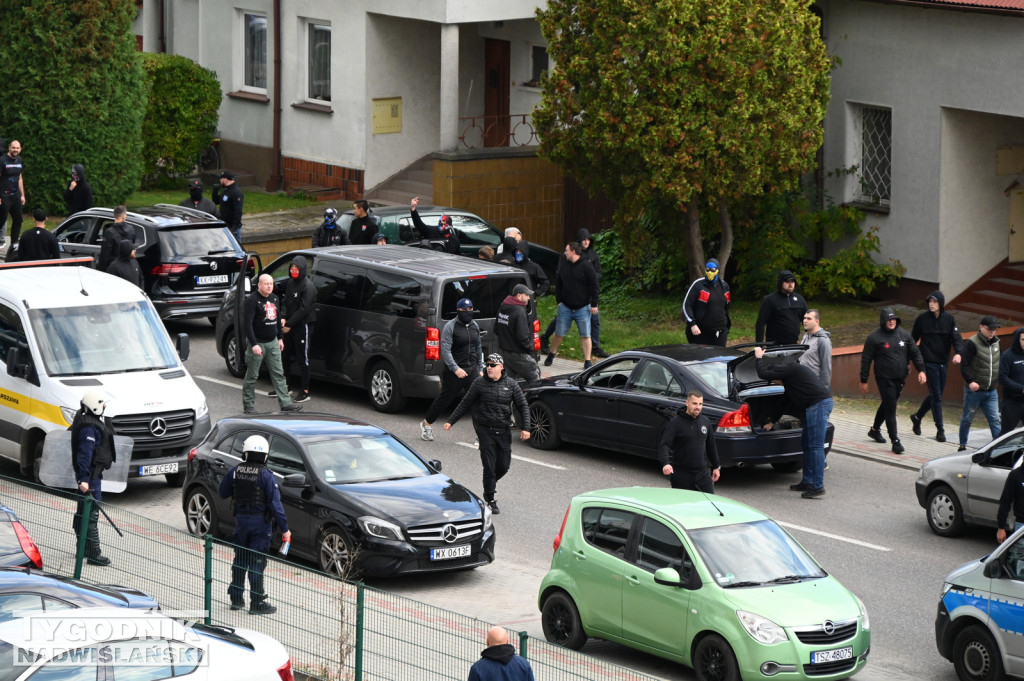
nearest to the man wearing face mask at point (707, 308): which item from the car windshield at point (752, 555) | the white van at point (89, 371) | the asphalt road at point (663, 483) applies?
the asphalt road at point (663, 483)

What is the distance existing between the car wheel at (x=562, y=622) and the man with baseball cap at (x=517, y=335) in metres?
6.83

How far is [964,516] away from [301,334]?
8.60 meters

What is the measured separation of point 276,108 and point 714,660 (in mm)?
25760

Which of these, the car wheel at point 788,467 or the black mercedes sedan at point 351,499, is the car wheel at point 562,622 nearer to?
the black mercedes sedan at point 351,499

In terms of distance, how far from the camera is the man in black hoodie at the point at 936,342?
1928 centimetres

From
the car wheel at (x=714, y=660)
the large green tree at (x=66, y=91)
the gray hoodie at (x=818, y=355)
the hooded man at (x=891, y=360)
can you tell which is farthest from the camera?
the large green tree at (x=66, y=91)

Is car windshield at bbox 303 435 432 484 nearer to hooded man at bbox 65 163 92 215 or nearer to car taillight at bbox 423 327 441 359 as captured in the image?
car taillight at bbox 423 327 441 359

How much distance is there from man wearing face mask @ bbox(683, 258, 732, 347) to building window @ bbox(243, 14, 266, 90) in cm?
1857

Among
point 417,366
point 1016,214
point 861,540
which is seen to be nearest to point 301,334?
point 417,366

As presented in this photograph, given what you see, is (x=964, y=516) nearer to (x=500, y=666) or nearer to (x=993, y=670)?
(x=993, y=670)

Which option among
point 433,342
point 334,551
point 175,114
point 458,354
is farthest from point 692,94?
point 175,114

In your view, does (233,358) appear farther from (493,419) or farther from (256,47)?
(256,47)

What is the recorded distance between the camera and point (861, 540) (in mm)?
15477

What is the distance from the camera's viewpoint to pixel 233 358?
70.4 ft
